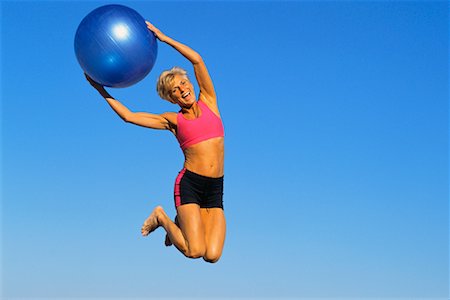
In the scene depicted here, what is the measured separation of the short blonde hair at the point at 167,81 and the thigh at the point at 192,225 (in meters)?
1.60

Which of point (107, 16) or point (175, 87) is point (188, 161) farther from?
point (107, 16)

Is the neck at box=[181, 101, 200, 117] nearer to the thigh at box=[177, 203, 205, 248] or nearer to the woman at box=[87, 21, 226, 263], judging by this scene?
the woman at box=[87, 21, 226, 263]

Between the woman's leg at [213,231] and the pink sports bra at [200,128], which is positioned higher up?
the pink sports bra at [200,128]

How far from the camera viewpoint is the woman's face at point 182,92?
400 inches

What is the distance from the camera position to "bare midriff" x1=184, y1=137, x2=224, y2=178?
10.2 meters

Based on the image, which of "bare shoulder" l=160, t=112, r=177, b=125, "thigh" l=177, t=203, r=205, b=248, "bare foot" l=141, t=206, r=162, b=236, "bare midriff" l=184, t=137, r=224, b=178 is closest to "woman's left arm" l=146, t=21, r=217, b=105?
"bare shoulder" l=160, t=112, r=177, b=125

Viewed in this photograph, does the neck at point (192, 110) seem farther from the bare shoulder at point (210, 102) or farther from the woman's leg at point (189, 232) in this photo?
the woman's leg at point (189, 232)

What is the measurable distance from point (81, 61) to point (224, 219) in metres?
3.10

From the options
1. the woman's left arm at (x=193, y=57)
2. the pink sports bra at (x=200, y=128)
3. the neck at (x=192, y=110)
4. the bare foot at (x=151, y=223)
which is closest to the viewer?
the woman's left arm at (x=193, y=57)

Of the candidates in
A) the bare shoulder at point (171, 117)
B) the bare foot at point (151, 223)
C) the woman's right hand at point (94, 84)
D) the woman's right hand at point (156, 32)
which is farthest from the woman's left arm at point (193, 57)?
the bare foot at point (151, 223)

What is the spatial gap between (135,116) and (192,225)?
177 centimetres

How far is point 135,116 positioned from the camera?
1022 centimetres

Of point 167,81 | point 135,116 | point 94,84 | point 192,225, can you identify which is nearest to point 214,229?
point 192,225

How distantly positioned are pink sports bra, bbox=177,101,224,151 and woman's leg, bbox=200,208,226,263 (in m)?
1.08
